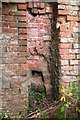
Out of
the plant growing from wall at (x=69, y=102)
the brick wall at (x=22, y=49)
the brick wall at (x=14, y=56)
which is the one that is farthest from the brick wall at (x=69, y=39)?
the brick wall at (x=14, y=56)

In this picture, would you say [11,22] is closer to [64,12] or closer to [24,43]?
[24,43]

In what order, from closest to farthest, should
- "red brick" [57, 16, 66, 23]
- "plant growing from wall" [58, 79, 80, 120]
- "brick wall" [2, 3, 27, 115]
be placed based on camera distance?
"plant growing from wall" [58, 79, 80, 120]
"brick wall" [2, 3, 27, 115]
"red brick" [57, 16, 66, 23]

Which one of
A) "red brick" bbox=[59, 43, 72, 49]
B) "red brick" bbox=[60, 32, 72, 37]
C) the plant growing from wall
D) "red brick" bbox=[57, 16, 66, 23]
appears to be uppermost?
"red brick" bbox=[57, 16, 66, 23]

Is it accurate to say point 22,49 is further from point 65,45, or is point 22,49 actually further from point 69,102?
point 69,102

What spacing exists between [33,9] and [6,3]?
2.57 feet

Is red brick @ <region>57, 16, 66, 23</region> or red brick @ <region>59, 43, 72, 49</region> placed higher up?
red brick @ <region>57, 16, 66, 23</region>

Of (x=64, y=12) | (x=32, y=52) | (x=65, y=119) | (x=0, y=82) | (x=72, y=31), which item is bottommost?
(x=65, y=119)

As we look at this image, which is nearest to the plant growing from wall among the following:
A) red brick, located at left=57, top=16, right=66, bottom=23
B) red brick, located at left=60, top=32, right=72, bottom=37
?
red brick, located at left=60, top=32, right=72, bottom=37

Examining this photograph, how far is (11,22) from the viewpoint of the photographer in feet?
9.34

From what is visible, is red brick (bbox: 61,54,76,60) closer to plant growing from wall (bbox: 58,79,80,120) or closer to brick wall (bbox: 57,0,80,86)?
brick wall (bbox: 57,0,80,86)

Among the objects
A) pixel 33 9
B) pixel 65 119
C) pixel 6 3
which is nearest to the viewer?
pixel 65 119

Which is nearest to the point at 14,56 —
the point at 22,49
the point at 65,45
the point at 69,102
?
the point at 22,49

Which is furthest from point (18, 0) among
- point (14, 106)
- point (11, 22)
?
point (14, 106)

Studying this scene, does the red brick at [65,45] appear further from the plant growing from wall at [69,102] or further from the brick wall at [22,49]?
the plant growing from wall at [69,102]
